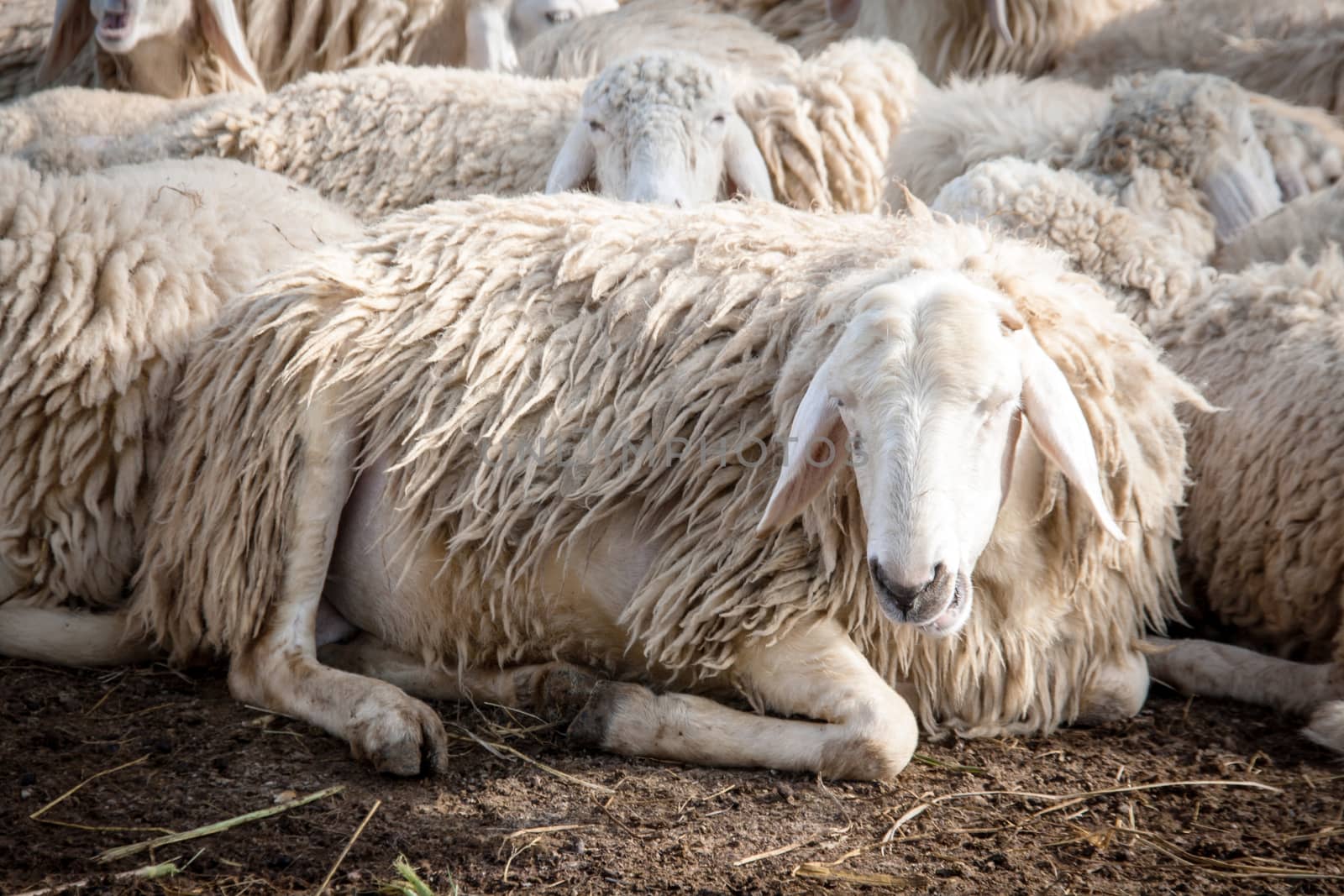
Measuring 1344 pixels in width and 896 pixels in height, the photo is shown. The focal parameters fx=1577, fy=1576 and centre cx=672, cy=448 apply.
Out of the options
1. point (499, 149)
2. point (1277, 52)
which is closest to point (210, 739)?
point (499, 149)

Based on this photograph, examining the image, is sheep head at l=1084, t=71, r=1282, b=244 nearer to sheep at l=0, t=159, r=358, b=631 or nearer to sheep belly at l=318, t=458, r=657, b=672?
sheep belly at l=318, t=458, r=657, b=672

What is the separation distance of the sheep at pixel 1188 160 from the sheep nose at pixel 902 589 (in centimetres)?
185

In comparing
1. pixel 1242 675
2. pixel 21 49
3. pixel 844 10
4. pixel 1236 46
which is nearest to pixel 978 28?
pixel 844 10

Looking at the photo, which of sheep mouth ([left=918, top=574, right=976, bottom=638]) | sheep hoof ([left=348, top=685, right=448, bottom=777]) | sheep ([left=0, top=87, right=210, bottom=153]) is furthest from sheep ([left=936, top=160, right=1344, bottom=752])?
sheep ([left=0, top=87, right=210, bottom=153])

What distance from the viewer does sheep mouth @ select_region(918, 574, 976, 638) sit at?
2.40 metres

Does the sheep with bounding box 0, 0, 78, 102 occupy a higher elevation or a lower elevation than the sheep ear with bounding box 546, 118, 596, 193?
lower

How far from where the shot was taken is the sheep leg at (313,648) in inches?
111

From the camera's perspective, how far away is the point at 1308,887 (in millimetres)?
2357

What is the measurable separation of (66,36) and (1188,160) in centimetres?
399

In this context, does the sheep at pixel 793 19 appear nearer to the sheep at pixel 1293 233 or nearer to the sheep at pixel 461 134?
the sheep at pixel 461 134

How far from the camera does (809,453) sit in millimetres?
2531

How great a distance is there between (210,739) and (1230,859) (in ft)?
5.79

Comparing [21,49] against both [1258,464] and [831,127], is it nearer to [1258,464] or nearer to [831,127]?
[831,127]

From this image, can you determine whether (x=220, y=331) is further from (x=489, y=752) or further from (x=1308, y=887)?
(x=1308, y=887)
